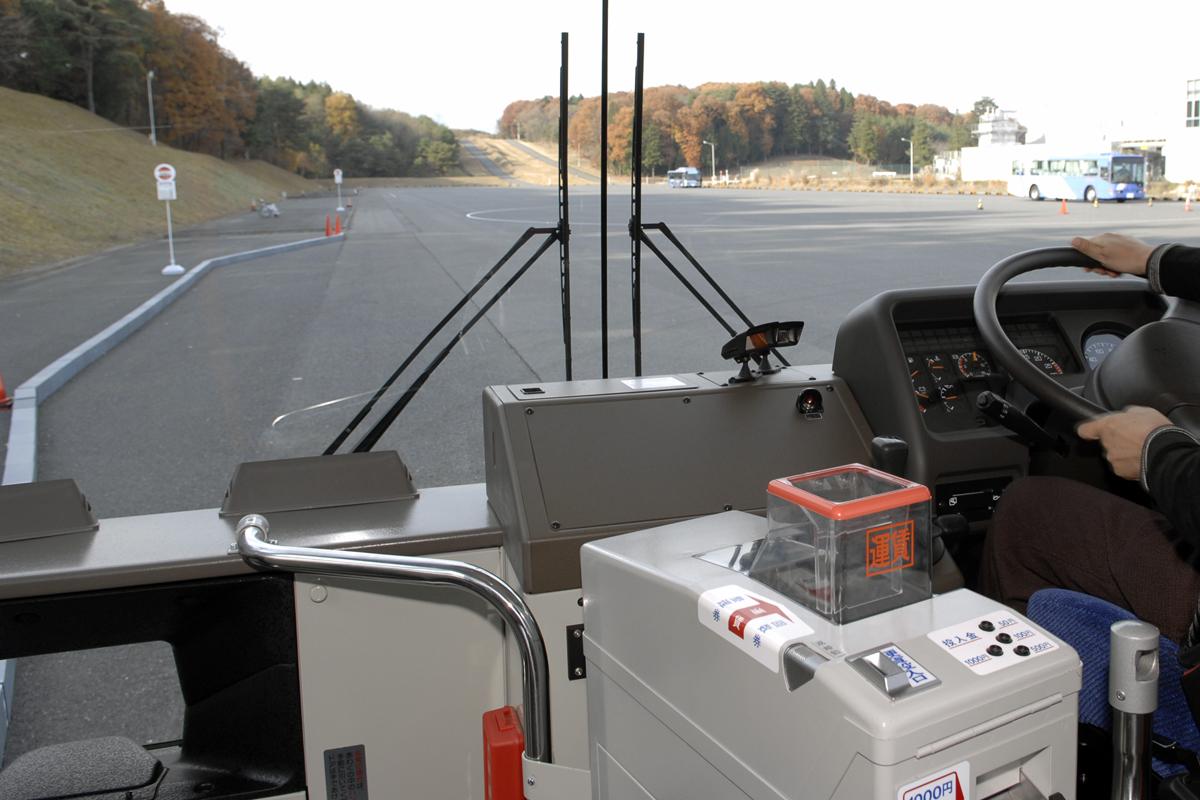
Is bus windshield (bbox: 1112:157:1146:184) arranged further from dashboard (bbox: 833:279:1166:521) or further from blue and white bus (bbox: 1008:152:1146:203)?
dashboard (bbox: 833:279:1166:521)

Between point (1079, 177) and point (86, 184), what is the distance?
8.67 ft

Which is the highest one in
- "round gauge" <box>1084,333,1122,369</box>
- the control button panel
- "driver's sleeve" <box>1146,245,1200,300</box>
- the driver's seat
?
"driver's sleeve" <box>1146,245,1200,300</box>

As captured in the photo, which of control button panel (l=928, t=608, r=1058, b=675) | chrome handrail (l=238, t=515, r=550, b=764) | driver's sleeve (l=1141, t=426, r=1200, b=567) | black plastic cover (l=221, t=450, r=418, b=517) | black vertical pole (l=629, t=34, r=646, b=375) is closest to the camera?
control button panel (l=928, t=608, r=1058, b=675)

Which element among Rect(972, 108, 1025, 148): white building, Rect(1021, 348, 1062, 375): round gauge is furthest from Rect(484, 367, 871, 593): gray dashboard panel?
Rect(972, 108, 1025, 148): white building

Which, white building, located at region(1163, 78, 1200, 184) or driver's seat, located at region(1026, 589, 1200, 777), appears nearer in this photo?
driver's seat, located at region(1026, 589, 1200, 777)

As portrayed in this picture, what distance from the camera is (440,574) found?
1418 mm

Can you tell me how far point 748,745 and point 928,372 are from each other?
1274mm

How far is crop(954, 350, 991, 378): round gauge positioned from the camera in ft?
7.19

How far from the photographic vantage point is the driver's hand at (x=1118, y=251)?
185cm

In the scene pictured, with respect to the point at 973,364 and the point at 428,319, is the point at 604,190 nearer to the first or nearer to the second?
the point at 428,319

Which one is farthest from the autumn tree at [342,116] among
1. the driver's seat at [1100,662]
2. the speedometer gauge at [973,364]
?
the driver's seat at [1100,662]

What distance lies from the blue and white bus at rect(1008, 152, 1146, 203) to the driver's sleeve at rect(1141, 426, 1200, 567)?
4.78 feet

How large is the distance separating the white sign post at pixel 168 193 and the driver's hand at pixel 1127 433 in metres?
2.17

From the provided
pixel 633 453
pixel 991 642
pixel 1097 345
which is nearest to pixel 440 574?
pixel 633 453
